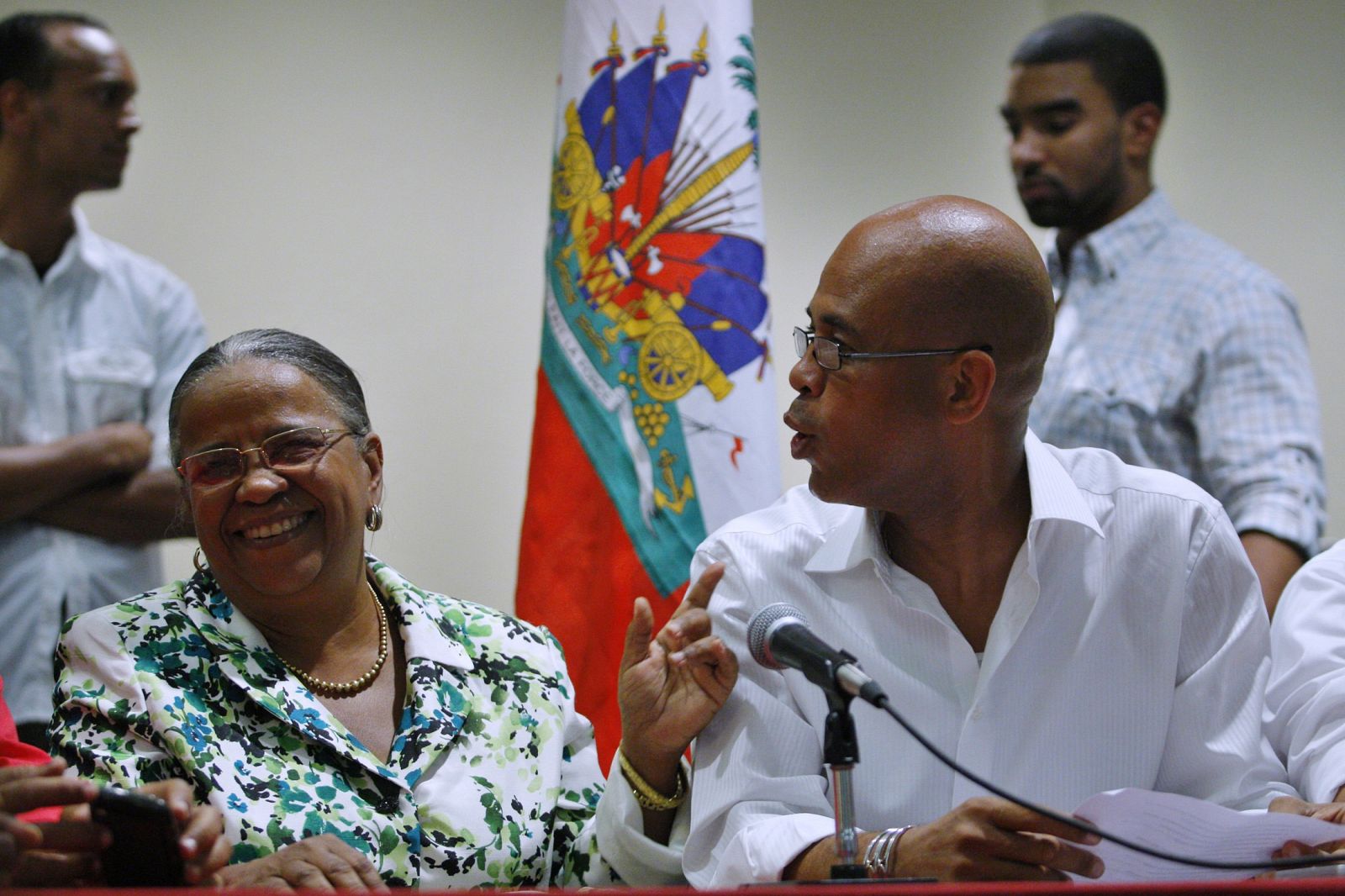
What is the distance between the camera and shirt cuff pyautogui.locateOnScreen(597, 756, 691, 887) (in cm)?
178

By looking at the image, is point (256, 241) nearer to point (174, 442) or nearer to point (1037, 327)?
point (174, 442)

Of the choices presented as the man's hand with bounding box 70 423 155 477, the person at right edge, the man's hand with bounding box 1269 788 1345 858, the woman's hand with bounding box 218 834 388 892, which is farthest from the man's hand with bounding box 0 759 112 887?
the person at right edge

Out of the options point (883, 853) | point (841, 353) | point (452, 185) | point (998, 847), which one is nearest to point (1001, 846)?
point (998, 847)

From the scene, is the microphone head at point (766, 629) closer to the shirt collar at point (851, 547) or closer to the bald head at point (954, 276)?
the shirt collar at point (851, 547)

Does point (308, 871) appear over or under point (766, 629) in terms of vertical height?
under

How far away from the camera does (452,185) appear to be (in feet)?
12.6

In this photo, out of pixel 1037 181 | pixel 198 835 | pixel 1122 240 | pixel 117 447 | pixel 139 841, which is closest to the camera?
pixel 139 841

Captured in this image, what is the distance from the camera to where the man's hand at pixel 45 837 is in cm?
125

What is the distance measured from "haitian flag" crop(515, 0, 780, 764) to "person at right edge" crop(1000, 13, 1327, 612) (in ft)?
3.37

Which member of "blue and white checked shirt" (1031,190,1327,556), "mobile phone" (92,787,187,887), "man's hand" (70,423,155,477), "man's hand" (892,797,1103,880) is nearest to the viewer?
"mobile phone" (92,787,187,887)

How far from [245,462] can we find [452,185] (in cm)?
207

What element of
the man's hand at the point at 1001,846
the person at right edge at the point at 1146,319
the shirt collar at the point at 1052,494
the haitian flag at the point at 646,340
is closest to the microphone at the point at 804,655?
the man's hand at the point at 1001,846

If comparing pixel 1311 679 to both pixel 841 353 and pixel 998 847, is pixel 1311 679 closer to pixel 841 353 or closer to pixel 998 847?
pixel 998 847

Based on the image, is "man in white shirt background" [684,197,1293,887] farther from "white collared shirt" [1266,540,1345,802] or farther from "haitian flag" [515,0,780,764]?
"haitian flag" [515,0,780,764]
